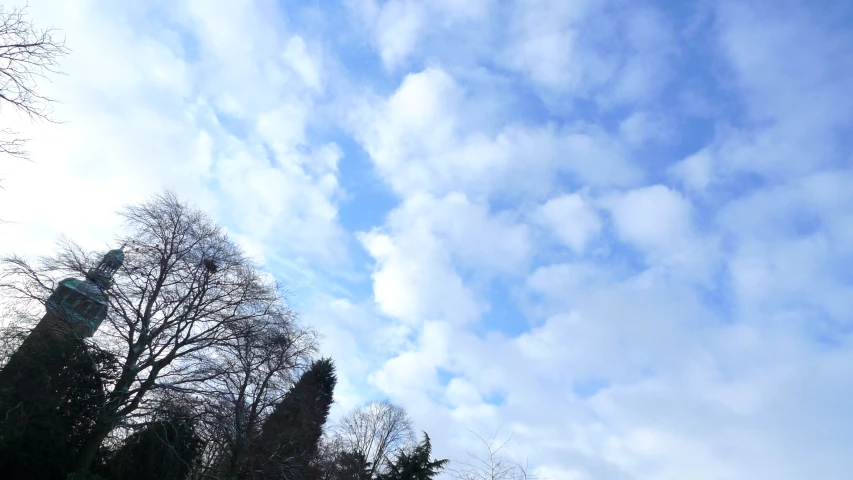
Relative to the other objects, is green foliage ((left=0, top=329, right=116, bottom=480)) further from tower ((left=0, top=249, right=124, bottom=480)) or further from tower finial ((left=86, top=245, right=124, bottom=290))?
tower finial ((left=86, top=245, right=124, bottom=290))

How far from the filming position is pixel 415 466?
36.9m

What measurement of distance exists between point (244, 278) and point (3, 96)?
13593 millimetres

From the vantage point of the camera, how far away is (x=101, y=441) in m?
19.2

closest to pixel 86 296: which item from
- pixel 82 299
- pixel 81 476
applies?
pixel 82 299

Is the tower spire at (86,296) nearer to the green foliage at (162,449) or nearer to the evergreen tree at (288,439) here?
the green foliage at (162,449)

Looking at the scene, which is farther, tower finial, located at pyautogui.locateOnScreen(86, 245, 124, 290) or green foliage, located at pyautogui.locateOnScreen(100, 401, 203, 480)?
tower finial, located at pyautogui.locateOnScreen(86, 245, 124, 290)

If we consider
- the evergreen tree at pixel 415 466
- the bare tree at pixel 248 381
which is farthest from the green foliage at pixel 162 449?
the evergreen tree at pixel 415 466

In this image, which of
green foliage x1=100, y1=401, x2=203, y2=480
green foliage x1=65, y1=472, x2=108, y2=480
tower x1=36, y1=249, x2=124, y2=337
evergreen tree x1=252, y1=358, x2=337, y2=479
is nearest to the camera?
green foliage x1=65, y1=472, x2=108, y2=480

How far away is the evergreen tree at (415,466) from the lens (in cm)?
3662

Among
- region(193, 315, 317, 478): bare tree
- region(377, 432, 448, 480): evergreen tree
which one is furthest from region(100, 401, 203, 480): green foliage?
region(377, 432, 448, 480): evergreen tree

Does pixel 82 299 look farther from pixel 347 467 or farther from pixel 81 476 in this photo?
pixel 347 467

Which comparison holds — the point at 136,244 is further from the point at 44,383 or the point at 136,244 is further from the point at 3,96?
the point at 3,96

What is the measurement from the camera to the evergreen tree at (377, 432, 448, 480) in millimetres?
36625

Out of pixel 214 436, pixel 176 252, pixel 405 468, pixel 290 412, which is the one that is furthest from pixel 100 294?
pixel 405 468
